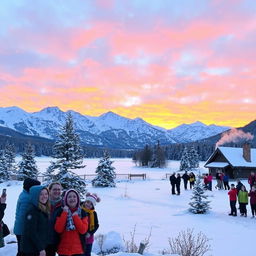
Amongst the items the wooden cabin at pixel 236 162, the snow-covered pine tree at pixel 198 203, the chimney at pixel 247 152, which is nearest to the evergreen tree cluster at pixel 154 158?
the wooden cabin at pixel 236 162

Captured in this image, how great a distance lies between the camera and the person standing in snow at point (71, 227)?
185 inches

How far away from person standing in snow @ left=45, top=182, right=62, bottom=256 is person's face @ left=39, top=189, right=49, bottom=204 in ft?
0.69

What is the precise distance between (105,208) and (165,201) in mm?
4020

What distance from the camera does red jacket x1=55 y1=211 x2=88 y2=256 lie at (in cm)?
470

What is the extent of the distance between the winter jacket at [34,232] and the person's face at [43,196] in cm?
16

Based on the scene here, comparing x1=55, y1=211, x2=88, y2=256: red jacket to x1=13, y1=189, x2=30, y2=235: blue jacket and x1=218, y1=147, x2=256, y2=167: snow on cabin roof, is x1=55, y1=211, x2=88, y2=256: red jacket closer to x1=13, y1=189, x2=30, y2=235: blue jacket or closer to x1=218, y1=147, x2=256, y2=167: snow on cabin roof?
x1=13, y1=189, x2=30, y2=235: blue jacket

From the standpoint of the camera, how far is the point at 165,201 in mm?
18891

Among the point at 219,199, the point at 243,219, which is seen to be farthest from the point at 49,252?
the point at 219,199

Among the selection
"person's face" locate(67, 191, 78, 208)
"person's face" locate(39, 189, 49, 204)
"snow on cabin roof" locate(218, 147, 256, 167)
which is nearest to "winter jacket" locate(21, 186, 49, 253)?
"person's face" locate(39, 189, 49, 204)

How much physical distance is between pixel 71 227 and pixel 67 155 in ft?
54.9

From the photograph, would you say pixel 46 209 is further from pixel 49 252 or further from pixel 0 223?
pixel 0 223

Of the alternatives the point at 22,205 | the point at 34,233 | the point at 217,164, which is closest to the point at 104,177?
the point at 217,164

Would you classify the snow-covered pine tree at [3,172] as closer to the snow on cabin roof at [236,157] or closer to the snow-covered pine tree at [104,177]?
the snow-covered pine tree at [104,177]

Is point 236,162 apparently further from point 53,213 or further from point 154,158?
point 154,158
